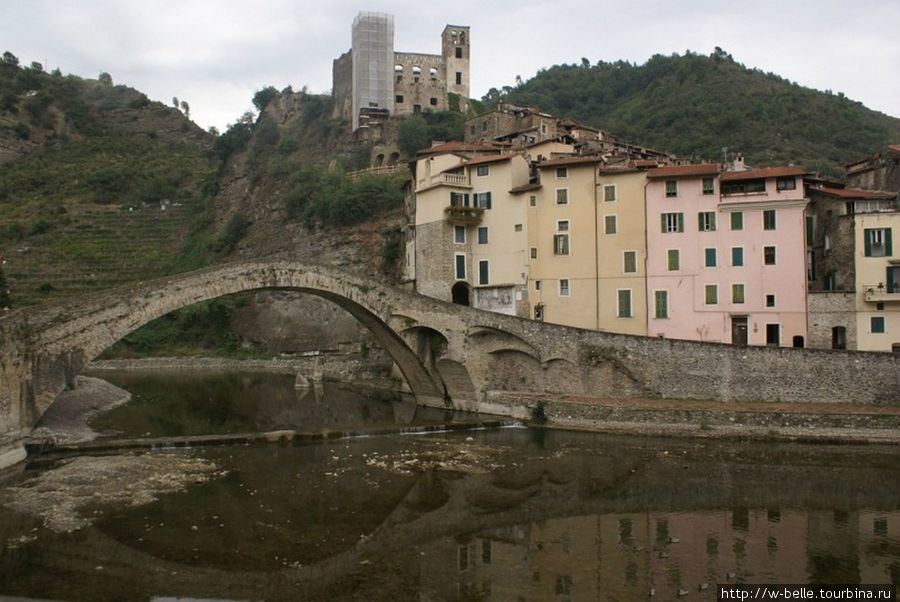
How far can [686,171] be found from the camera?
34.3m

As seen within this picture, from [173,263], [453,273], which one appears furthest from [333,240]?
[453,273]

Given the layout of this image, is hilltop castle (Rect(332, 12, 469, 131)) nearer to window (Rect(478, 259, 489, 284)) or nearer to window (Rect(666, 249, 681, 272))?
window (Rect(478, 259, 489, 284))

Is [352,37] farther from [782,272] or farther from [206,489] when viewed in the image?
[206,489]

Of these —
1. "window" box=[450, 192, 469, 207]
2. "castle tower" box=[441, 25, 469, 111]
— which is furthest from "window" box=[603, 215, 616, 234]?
"castle tower" box=[441, 25, 469, 111]

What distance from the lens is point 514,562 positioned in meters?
15.2

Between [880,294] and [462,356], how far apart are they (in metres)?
18.4

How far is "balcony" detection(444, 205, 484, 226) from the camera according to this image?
3853cm

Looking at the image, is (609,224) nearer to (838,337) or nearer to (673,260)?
(673,260)

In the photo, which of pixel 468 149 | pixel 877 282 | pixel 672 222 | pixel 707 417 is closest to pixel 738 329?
pixel 672 222

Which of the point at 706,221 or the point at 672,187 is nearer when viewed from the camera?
the point at 706,221

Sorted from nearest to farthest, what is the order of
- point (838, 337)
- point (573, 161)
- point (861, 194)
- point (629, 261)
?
point (838, 337) < point (861, 194) < point (629, 261) < point (573, 161)

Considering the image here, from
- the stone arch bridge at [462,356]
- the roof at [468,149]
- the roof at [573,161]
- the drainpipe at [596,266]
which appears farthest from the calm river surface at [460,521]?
the roof at [468,149]

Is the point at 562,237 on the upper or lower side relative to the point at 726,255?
upper

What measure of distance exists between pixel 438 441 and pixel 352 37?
61776 millimetres
